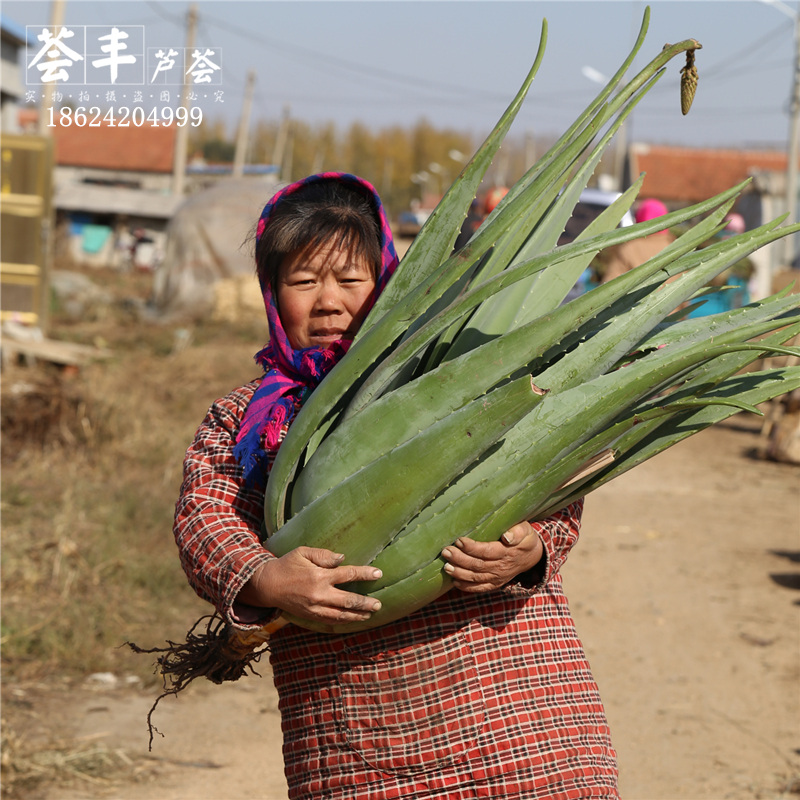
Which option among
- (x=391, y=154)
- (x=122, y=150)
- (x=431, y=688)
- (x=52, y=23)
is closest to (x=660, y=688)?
(x=431, y=688)

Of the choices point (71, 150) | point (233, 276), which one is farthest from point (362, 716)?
point (71, 150)

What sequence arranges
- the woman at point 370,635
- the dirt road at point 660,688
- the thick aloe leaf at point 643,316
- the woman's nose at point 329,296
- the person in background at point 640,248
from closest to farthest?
the thick aloe leaf at point 643,316 < the woman at point 370,635 < the woman's nose at point 329,296 < the dirt road at point 660,688 < the person in background at point 640,248

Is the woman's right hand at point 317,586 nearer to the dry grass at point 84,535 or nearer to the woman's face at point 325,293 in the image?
the woman's face at point 325,293

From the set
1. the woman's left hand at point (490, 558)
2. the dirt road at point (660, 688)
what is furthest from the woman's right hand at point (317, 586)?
the dirt road at point (660, 688)

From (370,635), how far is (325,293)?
59 cm

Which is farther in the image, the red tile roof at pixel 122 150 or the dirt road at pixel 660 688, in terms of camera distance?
the red tile roof at pixel 122 150

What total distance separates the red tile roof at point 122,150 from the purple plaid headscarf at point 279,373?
47.7 meters

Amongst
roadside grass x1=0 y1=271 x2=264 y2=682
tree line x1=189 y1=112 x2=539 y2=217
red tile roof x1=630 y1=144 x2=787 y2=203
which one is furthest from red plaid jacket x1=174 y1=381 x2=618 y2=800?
tree line x1=189 y1=112 x2=539 y2=217

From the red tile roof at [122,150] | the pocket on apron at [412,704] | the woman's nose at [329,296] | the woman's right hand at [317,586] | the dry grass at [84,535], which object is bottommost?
the dry grass at [84,535]

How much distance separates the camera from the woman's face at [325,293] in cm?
170

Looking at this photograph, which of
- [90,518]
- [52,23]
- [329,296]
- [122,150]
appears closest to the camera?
[329,296]

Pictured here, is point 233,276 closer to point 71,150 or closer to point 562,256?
point 562,256

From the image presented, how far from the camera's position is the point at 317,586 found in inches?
53.6

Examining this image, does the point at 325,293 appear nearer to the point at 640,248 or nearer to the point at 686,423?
the point at 686,423
